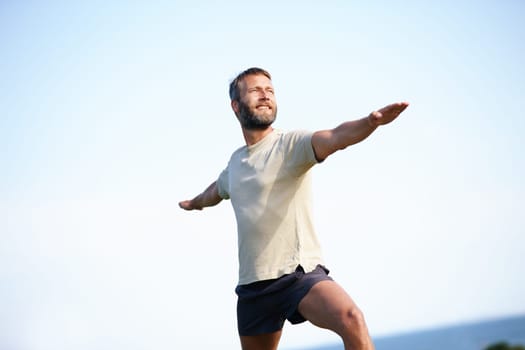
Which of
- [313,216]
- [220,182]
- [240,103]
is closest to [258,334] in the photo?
[313,216]

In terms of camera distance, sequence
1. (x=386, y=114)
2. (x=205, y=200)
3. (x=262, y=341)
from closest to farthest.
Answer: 1. (x=386, y=114)
2. (x=262, y=341)
3. (x=205, y=200)

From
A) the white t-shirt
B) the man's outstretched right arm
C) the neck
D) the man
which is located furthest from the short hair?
the man's outstretched right arm

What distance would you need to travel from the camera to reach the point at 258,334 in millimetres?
5609

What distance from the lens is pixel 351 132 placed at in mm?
4613

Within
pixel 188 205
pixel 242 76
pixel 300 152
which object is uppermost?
pixel 242 76

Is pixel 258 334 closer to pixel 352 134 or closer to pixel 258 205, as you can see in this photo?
pixel 258 205

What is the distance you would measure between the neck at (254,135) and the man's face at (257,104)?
0.12 ft

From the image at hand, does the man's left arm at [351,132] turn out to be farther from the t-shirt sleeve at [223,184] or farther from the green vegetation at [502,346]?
the green vegetation at [502,346]

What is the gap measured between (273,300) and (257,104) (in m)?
1.61

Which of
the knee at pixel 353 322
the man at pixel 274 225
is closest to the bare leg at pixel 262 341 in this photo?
the man at pixel 274 225

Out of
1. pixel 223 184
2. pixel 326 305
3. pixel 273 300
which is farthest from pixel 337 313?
pixel 223 184

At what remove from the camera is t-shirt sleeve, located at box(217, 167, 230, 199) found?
20.7ft

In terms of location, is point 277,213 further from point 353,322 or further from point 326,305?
point 353,322

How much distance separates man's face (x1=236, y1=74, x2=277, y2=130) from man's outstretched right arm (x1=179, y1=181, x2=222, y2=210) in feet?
3.85
